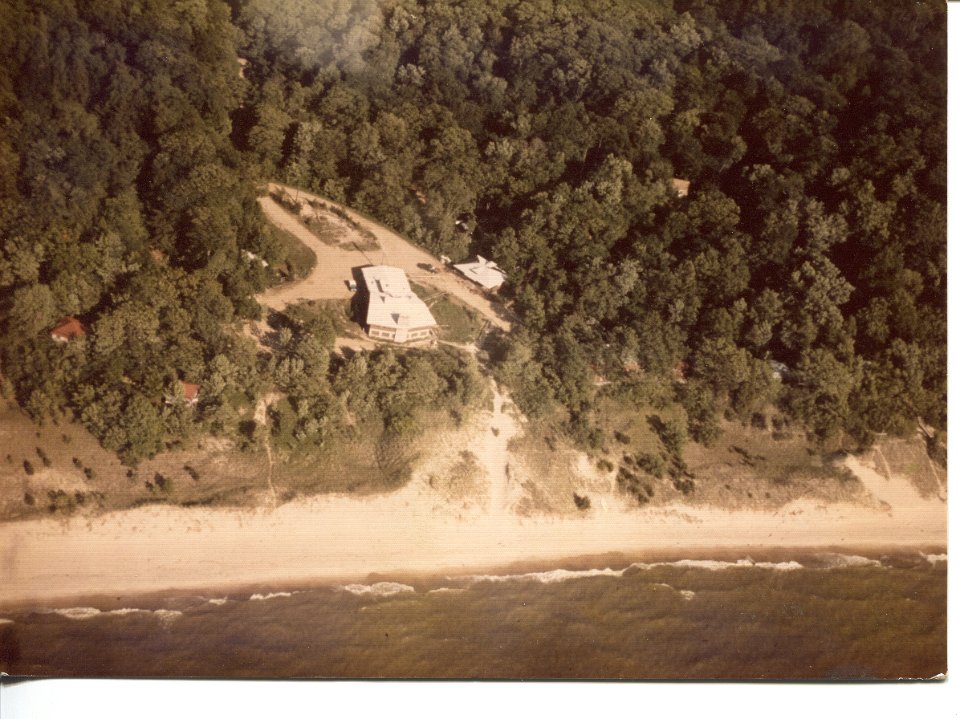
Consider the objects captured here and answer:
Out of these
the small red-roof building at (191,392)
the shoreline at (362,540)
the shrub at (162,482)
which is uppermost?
the small red-roof building at (191,392)

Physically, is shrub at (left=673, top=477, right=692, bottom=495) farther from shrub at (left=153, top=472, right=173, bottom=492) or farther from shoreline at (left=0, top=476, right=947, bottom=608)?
shrub at (left=153, top=472, right=173, bottom=492)

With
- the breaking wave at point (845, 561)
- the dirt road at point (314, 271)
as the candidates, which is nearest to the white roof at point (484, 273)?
the dirt road at point (314, 271)

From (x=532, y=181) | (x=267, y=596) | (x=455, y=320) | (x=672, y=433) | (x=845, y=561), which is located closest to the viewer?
(x=267, y=596)

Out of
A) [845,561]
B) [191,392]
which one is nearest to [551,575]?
[845,561]

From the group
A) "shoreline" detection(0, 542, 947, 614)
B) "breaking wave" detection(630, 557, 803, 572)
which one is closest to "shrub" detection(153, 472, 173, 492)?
"shoreline" detection(0, 542, 947, 614)

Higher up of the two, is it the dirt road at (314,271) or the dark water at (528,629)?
the dirt road at (314,271)

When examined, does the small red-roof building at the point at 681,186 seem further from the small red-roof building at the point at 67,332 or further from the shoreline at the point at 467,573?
the small red-roof building at the point at 67,332

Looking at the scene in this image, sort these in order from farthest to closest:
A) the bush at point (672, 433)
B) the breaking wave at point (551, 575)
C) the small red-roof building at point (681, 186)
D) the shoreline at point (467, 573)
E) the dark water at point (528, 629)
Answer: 1. the small red-roof building at point (681, 186)
2. the bush at point (672, 433)
3. the breaking wave at point (551, 575)
4. the shoreline at point (467, 573)
5. the dark water at point (528, 629)

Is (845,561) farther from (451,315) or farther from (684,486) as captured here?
(451,315)
